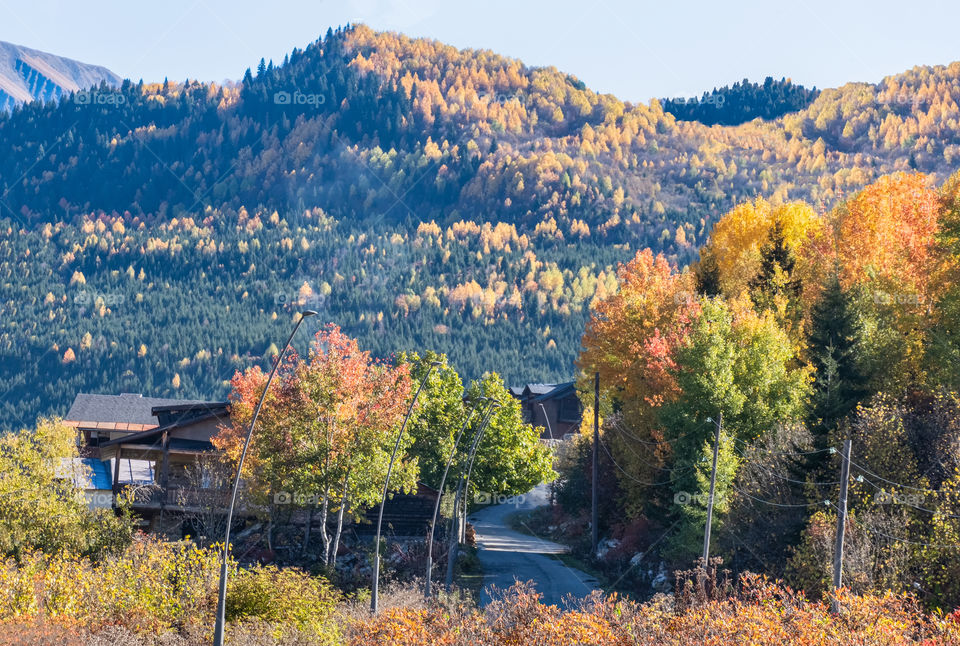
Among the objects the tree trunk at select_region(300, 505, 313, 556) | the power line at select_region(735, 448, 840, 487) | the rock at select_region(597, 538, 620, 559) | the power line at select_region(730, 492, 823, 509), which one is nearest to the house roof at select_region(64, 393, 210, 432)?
the tree trunk at select_region(300, 505, 313, 556)

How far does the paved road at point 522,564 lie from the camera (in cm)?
4605

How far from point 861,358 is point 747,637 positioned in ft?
85.9

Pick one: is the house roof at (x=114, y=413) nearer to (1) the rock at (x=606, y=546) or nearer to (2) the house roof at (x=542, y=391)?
(2) the house roof at (x=542, y=391)

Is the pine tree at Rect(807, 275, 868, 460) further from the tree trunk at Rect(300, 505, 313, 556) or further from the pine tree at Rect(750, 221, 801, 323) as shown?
the tree trunk at Rect(300, 505, 313, 556)

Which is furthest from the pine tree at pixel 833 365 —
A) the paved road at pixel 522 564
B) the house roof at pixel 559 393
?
the house roof at pixel 559 393

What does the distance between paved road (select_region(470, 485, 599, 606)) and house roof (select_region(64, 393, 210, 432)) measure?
36690mm

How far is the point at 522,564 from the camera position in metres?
54.4

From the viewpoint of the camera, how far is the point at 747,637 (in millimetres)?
19859

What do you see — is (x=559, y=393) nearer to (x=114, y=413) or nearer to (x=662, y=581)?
(x=114, y=413)

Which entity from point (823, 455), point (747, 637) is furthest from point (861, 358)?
point (747, 637)

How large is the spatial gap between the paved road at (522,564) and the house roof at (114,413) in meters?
36.7

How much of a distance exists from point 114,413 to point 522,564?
5805 cm

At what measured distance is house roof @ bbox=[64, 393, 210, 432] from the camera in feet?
314

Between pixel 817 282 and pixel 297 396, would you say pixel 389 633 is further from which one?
pixel 817 282
